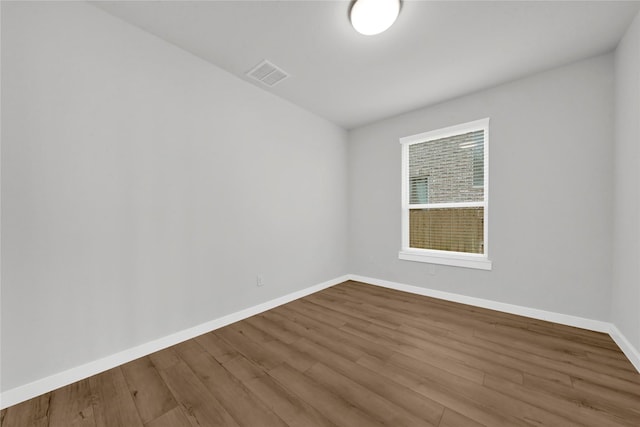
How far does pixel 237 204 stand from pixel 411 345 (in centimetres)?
223

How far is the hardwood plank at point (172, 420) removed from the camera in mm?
1305

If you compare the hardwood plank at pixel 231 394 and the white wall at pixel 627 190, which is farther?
the white wall at pixel 627 190

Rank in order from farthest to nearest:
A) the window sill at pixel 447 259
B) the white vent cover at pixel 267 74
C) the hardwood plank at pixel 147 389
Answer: the window sill at pixel 447 259 < the white vent cover at pixel 267 74 < the hardwood plank at pixel 147 389

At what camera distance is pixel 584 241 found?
2.35 meters

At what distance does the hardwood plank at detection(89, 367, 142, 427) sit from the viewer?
1.33 meters

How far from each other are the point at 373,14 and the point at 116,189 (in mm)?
2372

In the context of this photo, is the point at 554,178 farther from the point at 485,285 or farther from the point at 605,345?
the point at 605,345

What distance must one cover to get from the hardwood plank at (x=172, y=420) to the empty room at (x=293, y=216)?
0.6 inches

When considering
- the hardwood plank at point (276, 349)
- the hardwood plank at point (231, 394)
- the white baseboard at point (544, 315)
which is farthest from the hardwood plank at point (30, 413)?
the white baseboard at point (544, 315)

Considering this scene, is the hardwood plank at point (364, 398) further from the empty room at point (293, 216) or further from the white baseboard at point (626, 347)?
the white baseboard at point (626, 347)

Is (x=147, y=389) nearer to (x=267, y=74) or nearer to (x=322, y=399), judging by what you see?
(x=322, y=399)

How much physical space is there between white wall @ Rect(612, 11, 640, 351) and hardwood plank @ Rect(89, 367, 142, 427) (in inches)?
138

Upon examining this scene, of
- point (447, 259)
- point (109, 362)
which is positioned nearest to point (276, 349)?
point (109, 362)

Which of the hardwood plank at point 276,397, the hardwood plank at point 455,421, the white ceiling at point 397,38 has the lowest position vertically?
the hardwood plank at point 276,397
